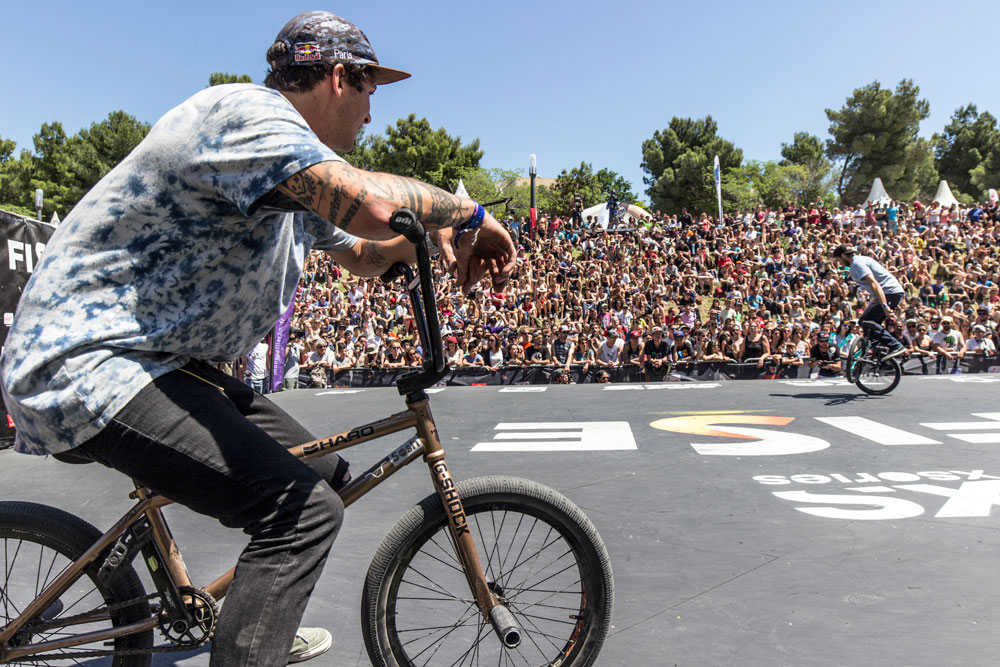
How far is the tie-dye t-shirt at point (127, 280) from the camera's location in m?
1.55

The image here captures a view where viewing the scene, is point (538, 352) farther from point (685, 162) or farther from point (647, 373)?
point (685, 162)

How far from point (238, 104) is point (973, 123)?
91.5 m

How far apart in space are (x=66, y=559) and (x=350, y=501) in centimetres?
77

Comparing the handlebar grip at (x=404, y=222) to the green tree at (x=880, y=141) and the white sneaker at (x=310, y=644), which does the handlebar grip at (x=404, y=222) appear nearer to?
the white sneaker at (x=310, y=644)

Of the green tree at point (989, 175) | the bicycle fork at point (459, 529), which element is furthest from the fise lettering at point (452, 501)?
the green tree at point (989, 175)

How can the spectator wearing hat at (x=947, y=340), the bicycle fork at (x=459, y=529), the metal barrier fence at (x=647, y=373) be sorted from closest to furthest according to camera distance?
the bicycle fork at (x=459, y=529)
the metal barrier fence at (x=647, y=373)
the spectator wearing hat at (x=947, y=340)

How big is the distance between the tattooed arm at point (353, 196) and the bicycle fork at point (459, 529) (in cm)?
63

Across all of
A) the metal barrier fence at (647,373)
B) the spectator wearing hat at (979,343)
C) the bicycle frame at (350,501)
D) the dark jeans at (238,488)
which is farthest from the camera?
the spectator wearing hat at (979,343)

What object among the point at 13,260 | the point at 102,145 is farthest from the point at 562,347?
the point at 102,145

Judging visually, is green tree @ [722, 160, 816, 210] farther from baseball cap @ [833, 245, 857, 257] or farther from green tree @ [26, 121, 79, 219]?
baseball cap @ [833, 245, 857, 257]

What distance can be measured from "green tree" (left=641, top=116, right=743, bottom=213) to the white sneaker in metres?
64.3

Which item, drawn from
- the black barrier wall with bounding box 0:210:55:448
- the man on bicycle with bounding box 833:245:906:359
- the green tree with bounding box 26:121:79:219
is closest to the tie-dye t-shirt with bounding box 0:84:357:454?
the black barrier wall with bounding box 0:210:55:448

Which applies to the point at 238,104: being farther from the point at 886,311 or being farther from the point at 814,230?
the point at 814,230

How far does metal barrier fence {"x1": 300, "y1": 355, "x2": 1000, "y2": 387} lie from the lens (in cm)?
1318
